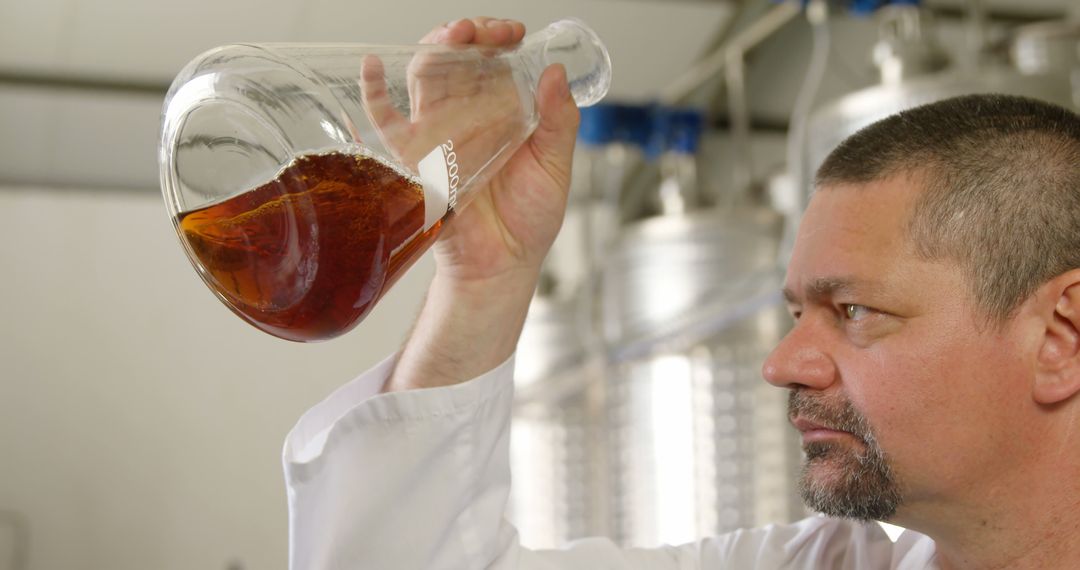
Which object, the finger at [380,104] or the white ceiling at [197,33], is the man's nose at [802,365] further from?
the white ceiling at [197,33]

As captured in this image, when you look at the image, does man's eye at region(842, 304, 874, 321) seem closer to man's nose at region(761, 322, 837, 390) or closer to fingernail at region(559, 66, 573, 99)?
man's nose at region(761, 322, 837, 390)

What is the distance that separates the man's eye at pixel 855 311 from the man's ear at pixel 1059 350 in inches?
4.9

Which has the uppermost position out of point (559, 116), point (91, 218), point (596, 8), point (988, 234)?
point (596, 8)

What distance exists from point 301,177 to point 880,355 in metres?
0.43

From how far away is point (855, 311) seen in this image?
2.87 ft

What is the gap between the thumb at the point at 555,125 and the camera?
2.93ft

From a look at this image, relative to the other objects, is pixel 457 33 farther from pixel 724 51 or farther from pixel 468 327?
pixel 724 51

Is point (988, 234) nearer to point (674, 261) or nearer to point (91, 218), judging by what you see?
point (674, 261)

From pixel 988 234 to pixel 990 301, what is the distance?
5 cm

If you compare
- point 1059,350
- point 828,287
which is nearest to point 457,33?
point 828,287

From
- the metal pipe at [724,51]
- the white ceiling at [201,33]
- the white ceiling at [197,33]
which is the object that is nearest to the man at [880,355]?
the metal pipe at [724,51]

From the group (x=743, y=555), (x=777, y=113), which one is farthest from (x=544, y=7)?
(x=743, y=555)

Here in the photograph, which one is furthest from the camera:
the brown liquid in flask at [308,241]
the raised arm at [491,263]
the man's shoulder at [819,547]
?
the man's shoulder at [819,547]

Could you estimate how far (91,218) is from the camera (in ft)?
13.1
